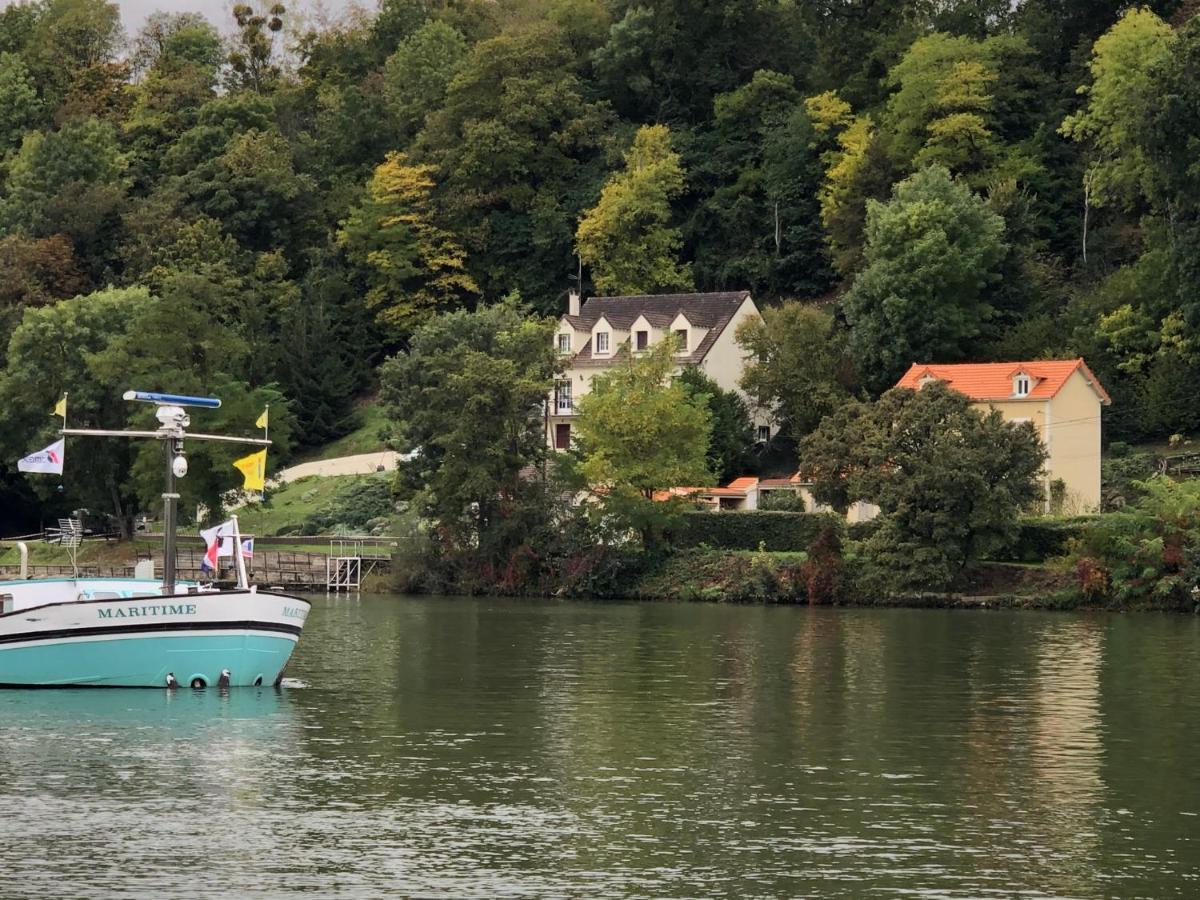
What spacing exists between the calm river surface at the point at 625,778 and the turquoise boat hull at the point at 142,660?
45 centimetres

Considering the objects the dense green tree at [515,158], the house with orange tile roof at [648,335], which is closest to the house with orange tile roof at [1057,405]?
the house with orange tile roof at [648,335]

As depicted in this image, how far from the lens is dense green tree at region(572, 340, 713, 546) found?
8794 centimetres

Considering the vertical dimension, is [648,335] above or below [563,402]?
above

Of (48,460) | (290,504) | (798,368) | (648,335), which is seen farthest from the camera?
(290,504)

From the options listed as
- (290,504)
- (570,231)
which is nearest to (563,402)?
(290,504)

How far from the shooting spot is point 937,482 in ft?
253

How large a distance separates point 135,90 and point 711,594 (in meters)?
86.4

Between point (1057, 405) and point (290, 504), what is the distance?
4176cm

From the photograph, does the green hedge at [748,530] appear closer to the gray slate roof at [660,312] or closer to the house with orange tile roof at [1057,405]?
the house with orange tile roof at [1057,405]

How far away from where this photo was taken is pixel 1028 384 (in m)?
89.6

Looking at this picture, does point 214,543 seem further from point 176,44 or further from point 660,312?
point 176,44

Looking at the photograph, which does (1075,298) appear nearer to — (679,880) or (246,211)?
(246,211)

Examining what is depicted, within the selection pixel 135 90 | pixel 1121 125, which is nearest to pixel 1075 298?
pixel 1121 125

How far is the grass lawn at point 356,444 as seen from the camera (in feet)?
384
